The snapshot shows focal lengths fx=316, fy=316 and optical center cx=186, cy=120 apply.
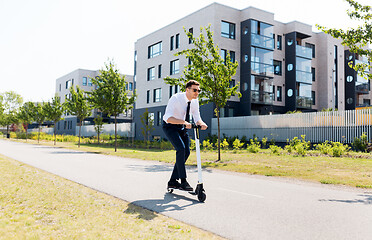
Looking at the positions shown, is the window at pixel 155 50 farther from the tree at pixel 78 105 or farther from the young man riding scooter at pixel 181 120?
the young man riding scooter at pixel 181 120

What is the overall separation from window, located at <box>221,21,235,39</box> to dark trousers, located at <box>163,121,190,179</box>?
2540 cm

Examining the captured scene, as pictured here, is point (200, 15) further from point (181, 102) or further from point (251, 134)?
point (181, 102)

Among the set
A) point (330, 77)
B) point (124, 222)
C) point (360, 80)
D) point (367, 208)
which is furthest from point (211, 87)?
point (360, 80)

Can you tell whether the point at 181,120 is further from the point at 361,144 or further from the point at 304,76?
the point at 304,76

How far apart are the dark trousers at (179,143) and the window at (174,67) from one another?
28.1 meters

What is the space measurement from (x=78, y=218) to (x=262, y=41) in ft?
95.0

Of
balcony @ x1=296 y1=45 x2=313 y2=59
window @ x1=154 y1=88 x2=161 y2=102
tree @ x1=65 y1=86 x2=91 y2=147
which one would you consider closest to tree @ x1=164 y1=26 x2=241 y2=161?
tree @ x1=65 y1=86 x2=91 y2=147

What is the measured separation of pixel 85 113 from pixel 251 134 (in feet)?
50.8

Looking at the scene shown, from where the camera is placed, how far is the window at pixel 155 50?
3676 cm

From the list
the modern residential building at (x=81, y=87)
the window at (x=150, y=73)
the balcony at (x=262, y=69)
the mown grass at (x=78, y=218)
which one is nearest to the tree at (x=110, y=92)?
the balcony at (x=262, y=69)

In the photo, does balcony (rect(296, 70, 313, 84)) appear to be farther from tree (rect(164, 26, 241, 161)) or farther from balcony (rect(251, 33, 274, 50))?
tree (rect(164, 26, 241, 161))

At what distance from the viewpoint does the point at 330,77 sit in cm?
3575

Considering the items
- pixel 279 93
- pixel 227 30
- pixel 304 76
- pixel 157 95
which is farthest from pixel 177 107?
pixel 157 95

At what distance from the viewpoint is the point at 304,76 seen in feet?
109
